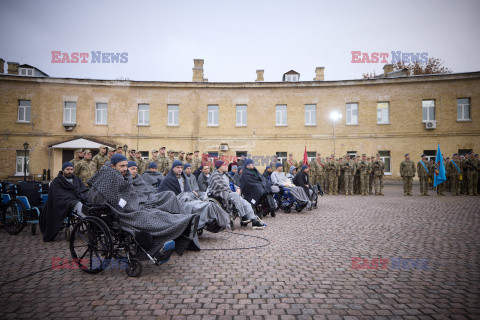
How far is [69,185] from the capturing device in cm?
682

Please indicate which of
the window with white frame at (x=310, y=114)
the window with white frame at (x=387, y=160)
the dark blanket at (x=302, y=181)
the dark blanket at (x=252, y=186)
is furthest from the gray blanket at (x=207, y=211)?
the window with white frame at (x=387, y=160)

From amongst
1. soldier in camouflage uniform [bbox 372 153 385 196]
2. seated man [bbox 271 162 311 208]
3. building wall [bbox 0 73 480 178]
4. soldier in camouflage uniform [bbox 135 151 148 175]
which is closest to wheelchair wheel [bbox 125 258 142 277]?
seated man [bbox 271 162 311 208]

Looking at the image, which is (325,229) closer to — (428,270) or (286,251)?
(286,251)

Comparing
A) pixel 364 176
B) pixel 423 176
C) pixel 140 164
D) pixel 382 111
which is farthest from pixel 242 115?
pixel 423 176

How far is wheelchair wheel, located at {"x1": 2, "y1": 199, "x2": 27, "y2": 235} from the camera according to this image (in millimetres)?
7189

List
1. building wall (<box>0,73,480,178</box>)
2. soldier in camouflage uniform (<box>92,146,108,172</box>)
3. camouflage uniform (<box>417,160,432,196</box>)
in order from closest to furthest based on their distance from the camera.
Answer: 1. soldier in camouflage uniform (<box>92,146,108,172</box>)
2. camouflage uniform (<box>417,160,432,196</box>)
3. building wall (<box>0,73,480,178</box>)

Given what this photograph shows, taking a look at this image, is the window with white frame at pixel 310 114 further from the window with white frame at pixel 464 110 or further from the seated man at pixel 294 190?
the seated man at pixel 294 190

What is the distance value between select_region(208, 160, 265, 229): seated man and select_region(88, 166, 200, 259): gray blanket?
109 inches

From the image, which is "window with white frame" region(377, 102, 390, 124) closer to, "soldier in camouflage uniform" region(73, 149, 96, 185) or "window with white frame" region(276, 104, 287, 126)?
"window with white frame" region(276, 104, 287, 126)

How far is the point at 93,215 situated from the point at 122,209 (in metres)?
0.51

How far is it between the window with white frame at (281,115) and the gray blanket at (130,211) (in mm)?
21499

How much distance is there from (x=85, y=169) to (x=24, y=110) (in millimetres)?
20551

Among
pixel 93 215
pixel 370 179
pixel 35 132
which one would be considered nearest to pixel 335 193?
pixel 370 179

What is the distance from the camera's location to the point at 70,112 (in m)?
24.5
